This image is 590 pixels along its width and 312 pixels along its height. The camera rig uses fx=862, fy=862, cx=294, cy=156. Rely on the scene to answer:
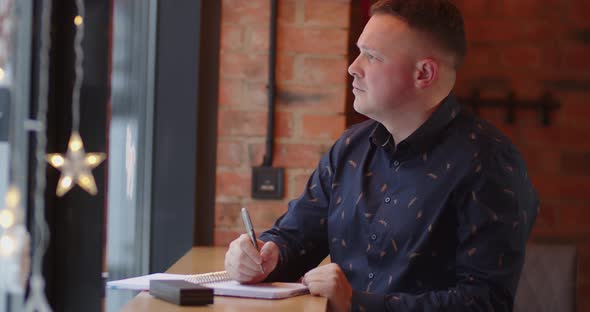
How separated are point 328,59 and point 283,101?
0.19 meters

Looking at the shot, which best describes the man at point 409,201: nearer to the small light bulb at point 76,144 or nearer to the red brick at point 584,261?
the small light bulb at point 76,144

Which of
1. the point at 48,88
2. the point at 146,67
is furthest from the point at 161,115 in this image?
the point at 48,88

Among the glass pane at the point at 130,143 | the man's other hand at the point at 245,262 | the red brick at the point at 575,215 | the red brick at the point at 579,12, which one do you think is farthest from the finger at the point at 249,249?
the red brick at the point at 579,12

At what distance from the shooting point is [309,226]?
6.79 ft

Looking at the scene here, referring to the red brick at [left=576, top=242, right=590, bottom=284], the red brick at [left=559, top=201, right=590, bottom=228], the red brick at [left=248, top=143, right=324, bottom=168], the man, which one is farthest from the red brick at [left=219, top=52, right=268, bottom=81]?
the red brick at [left=576, top=242, right=590, bottom=284]

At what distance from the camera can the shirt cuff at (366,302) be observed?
167 centimetres

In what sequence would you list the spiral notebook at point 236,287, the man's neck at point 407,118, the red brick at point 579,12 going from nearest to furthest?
1. the spiral notebook at point 236,287
2. the man's neck at point 407,118
3. the red brick at point 579,12

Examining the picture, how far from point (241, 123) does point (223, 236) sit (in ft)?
1.16

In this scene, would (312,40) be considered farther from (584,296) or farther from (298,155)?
(584,296)

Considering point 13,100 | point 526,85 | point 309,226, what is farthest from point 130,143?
point 526,85

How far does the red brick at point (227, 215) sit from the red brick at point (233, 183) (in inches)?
1.4

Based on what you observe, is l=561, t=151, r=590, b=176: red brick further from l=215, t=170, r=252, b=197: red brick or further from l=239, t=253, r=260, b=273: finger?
l=239, t=253, r=260, b=273: finger

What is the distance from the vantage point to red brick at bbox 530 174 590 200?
10.5 feet

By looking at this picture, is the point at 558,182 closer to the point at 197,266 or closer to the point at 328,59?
the point at 328,59
